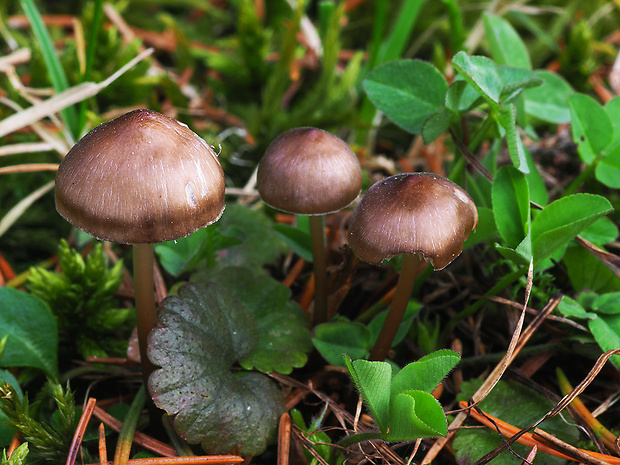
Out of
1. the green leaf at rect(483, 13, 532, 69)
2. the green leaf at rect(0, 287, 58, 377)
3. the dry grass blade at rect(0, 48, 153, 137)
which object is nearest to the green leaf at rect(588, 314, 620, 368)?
the green leaf at rect(483, 13, 532, 69)

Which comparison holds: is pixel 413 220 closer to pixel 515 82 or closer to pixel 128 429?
pixel 515 82

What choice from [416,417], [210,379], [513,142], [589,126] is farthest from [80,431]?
[589,126]

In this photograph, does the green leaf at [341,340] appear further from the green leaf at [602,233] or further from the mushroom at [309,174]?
the green leaf at [602,233]

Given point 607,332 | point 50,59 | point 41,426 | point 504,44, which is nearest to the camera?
point 41,426

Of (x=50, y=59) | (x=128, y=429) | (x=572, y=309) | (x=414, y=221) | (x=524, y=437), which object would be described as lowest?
(x=128, y=429)

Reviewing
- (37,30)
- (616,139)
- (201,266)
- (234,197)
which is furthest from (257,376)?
(37,30)

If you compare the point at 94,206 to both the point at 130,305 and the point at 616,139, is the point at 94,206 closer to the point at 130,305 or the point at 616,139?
the point at 130,305

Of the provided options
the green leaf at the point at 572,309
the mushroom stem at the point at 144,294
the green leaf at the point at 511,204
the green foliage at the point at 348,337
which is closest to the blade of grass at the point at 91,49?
the mushroom stem at the point at 144,294
